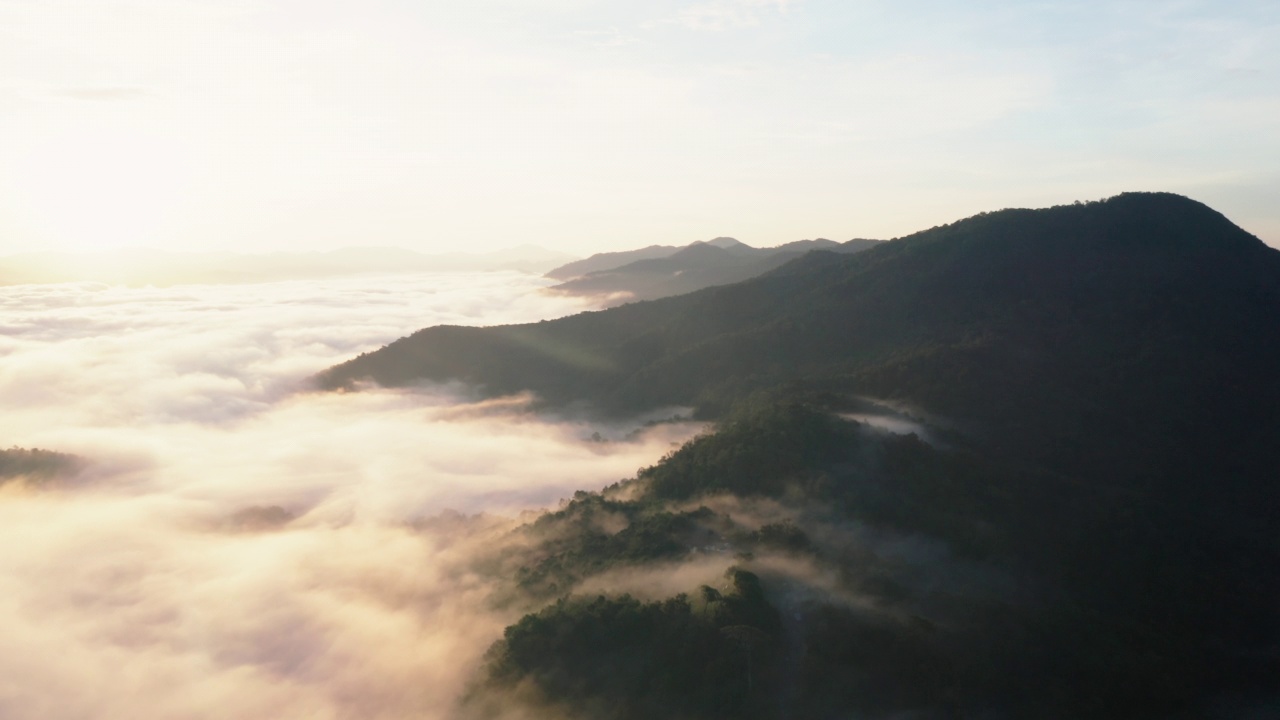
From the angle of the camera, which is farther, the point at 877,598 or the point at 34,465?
the point at 34,465

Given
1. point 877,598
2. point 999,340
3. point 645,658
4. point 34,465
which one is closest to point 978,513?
point 877,598

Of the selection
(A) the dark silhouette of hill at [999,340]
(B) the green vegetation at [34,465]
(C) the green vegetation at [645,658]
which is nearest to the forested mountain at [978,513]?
(C) the green vegetation at [645,658]

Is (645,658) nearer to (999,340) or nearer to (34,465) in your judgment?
(999,340)

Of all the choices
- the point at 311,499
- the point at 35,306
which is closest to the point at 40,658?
the point at 311,499

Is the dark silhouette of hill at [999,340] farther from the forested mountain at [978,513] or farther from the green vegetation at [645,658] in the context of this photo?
the green vegetation at [645,658]

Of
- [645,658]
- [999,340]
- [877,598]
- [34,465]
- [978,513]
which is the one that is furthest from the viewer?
[34,465]

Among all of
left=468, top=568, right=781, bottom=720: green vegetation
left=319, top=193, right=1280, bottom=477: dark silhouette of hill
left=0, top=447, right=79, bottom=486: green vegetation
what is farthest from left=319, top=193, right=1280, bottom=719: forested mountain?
left=0, top=447, right=79, bottom=486: green vegetation

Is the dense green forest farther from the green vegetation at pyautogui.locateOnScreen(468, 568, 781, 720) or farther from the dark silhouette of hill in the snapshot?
the dark silhouette of hill

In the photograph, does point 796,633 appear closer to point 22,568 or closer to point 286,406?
point 22,568

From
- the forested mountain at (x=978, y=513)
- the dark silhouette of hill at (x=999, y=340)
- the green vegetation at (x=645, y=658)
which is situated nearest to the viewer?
the green vegetation at (x=645, y=658)
